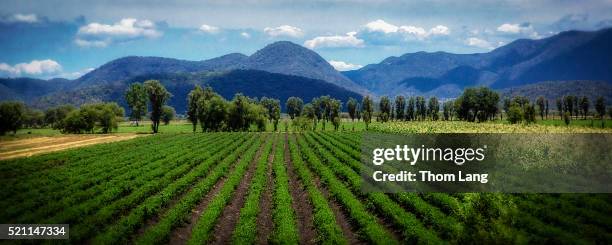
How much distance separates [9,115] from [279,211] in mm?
122999

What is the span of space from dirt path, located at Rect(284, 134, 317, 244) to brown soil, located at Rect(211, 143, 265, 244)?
12.5ft

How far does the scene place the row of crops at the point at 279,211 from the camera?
18.4 m

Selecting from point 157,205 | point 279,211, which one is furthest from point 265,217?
point 157,205

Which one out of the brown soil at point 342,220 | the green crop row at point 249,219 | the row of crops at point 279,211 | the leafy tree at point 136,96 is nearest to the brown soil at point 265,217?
the row of crops at point 279,211

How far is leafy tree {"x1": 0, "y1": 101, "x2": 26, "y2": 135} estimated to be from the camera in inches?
4506

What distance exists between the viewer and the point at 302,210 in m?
27.7

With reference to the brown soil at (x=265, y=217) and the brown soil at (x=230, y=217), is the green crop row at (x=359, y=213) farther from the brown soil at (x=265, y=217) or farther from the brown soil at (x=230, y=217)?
the brown soil at (x=230, y=217)

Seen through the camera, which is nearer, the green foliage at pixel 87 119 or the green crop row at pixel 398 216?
the green crop row at pixel 398 216

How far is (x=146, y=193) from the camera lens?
29.5 m

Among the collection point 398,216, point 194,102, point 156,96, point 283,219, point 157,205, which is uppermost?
point 156,96

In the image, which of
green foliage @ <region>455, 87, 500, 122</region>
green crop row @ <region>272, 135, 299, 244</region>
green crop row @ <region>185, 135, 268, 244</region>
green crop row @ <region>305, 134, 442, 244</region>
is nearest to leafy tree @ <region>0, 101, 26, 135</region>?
green crop row @ <region>185, 135, 268, 244</region>

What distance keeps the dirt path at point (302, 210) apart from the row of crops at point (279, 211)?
0.07m

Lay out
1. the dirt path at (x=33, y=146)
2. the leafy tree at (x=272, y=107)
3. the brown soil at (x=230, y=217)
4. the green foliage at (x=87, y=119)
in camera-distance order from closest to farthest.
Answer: the brown soil at (x=230, y=217)
the dirt path at (x=33, y=146)
the green foliage at (x=87, y=119)
the leafy tree at (x=272, y=107)

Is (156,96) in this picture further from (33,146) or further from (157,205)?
(157,205)
